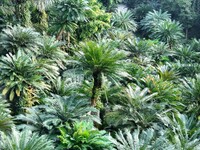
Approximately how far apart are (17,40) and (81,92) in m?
3.22

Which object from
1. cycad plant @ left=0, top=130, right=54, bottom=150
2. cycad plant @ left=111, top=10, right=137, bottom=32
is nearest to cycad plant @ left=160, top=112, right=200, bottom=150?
cycad plant @ left=0, top=130, right=54, bottom=150

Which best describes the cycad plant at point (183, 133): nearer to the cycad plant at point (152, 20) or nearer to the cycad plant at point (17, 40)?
the cycad plant at point (17, 40)

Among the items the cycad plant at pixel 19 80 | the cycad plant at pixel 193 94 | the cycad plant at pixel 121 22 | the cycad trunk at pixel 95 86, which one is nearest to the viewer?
the cycad trunk at pixel 95 86

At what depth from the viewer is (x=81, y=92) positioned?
853 cm

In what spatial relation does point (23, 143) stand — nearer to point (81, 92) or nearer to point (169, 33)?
point (81, 92)

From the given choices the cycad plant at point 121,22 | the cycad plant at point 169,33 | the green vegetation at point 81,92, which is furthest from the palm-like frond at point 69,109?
the cycad plant at point 169,33

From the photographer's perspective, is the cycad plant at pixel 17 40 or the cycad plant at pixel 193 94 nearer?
the cycad plant at pixel 193 94

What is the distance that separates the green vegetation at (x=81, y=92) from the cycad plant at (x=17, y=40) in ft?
0.11

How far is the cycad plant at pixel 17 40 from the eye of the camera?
33.0 feet

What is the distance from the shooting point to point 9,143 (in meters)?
5.47

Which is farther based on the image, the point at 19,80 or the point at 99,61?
the point at 19,80

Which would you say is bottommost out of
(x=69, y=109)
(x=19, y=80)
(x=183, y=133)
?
(x=183, y=133)

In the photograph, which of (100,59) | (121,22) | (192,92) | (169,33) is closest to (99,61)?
(100,59)

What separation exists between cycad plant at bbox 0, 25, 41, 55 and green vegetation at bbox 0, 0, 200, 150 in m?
0.03
